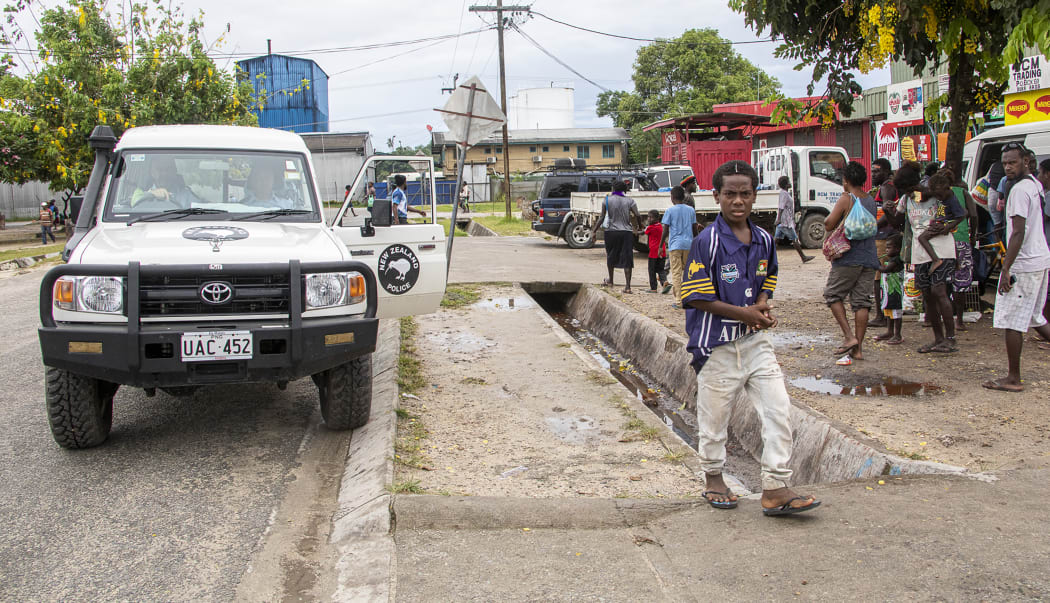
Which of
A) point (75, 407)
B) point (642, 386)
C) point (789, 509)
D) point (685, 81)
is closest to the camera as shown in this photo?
point (789, 509)

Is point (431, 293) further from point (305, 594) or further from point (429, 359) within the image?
point (305, 594)

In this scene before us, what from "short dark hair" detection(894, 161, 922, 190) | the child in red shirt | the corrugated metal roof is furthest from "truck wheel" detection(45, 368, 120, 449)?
the corrugated metal roof

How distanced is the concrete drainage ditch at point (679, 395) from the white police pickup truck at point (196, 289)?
2.90m

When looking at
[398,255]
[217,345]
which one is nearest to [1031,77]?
[398,255]

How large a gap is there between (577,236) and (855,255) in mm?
13317

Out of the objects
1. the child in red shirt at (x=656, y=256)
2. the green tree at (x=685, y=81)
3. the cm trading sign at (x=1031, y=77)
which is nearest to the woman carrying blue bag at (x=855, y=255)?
the child in red shirt at (x=656, y=256)

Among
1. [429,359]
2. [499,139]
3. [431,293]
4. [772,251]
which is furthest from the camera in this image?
[499,139]

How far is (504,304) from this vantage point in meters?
11.7

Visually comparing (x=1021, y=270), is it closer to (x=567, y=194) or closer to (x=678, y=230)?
(x=678, y=230)

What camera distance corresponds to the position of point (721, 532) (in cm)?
378

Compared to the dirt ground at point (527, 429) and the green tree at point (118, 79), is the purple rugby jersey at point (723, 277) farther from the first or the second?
the green tree at point (118, 79)

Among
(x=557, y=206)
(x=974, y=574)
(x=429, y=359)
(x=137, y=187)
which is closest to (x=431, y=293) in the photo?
(x=429, y=359)

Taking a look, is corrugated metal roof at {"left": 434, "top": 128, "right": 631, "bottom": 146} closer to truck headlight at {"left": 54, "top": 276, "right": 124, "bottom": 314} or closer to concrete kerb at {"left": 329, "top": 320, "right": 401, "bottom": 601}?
concrete kerb at {"left": 329, "top": 320, "right": 401, "bottom": 601}

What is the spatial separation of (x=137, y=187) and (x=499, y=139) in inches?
2243
